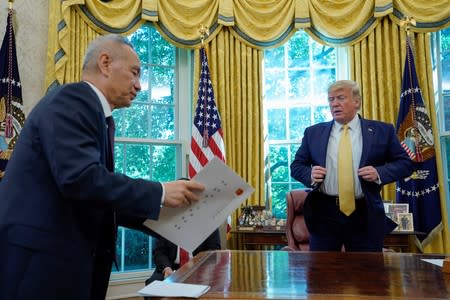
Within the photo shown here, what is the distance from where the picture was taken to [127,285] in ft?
12.8

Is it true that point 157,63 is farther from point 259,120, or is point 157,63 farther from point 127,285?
point 127,285

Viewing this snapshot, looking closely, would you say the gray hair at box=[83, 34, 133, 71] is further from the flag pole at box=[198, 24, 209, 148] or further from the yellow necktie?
the flag pole at box=[198, 24, 209, 148]

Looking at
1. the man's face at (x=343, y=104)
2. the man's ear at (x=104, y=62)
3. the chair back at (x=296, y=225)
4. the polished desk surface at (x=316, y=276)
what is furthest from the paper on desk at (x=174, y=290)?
the chair back at (x=296, y=225)

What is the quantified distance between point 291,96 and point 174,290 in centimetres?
386

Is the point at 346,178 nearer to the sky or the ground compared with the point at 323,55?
nearer to the ground

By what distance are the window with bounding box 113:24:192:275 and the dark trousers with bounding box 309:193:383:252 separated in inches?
89.5

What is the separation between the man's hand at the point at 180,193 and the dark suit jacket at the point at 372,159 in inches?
47.7

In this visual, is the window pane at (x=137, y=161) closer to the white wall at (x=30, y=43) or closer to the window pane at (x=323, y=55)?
the white wall at (x=30, y=43)

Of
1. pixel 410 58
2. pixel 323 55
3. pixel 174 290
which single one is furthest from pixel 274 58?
pixel 174 290

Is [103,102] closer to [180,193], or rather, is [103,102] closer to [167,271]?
[180,193]

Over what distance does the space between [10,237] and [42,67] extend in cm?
308

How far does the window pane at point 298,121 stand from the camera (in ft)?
14.8

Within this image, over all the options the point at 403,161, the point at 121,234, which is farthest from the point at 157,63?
the point at 403,161

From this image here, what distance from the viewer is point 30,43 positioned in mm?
3779
